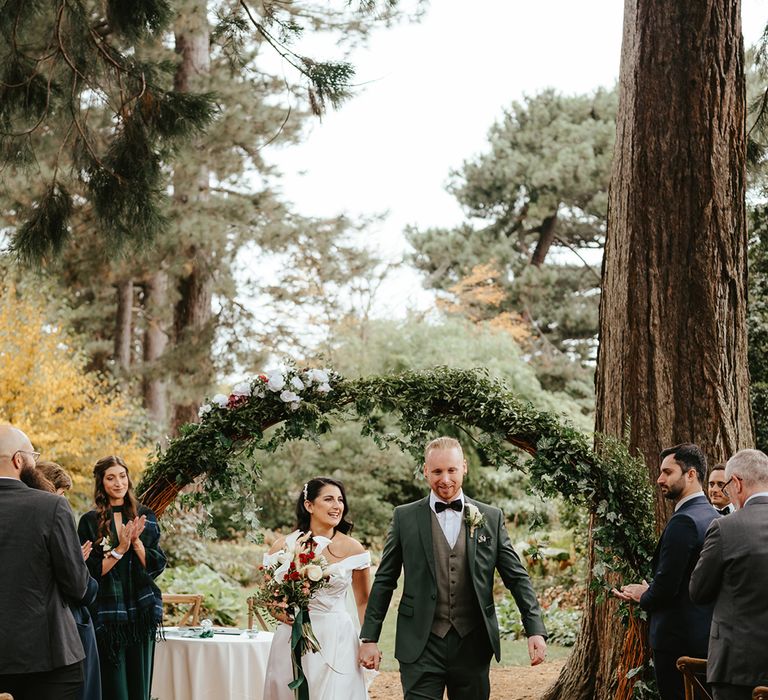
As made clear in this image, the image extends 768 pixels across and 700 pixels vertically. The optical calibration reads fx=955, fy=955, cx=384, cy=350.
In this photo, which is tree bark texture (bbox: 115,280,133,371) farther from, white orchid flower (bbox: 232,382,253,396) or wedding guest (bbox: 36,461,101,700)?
wedding guest (bbox: 36,461,101,700)

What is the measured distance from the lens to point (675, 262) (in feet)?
23.1

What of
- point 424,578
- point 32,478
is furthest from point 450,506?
point 32,478

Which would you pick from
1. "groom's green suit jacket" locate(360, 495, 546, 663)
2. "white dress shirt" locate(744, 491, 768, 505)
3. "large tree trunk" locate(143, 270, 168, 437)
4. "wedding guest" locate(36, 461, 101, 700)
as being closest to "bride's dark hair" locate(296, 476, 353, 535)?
"groom's green suit jacket" locate(360, 495, 546, 663)

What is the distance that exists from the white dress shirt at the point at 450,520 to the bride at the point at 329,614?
2.22 feet

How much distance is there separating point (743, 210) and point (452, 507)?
12.1 ft

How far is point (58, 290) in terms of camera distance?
1783 cm

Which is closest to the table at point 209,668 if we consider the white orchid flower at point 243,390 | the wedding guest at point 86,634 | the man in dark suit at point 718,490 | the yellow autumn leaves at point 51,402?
the wedding guest at point 86,634

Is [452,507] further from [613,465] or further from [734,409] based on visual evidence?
[734,409]

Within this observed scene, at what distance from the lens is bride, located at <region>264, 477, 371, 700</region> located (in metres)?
5.50

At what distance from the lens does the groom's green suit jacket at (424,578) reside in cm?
496

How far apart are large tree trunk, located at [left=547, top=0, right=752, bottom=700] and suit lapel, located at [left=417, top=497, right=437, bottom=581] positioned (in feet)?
7.73

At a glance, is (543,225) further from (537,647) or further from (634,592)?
(537,647)

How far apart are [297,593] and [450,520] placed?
0.97m

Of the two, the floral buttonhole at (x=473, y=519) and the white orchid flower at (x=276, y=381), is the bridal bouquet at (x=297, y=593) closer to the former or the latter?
the floral buttonhole at (x=473, y=519)
